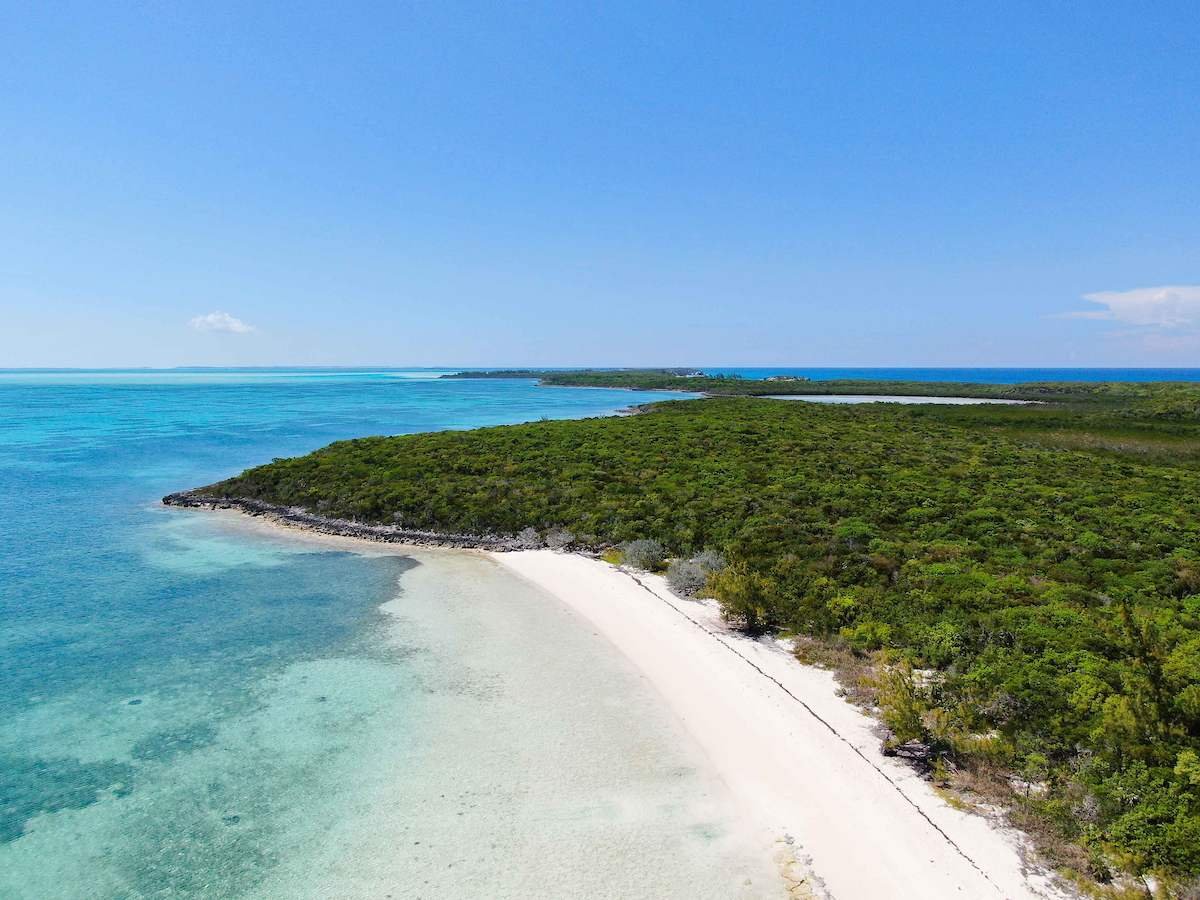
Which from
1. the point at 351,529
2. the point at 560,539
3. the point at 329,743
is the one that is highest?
the point at 560,539

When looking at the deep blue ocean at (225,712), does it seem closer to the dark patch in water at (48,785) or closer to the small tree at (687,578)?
the dark patch in water at (48,785)

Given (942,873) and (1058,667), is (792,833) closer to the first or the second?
(942,873)

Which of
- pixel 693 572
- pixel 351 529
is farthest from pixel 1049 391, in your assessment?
pixel 351 529

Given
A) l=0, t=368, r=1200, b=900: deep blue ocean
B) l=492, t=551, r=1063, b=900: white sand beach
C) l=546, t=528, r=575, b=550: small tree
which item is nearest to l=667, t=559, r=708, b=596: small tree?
l=492, t=551, r=1063, b=900: white sand beach

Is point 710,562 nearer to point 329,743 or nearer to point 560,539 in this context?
point 560,539

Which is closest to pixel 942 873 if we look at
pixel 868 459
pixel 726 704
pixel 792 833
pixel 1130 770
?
pixel 792 833

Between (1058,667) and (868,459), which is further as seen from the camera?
(868,459)
